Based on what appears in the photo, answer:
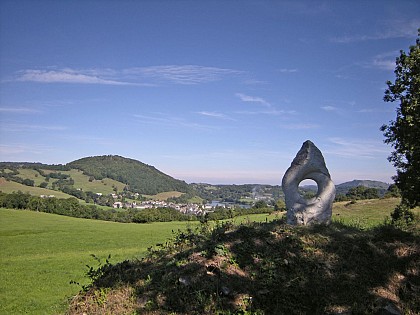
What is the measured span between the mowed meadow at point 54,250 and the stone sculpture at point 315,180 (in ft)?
6.30

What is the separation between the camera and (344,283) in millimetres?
8484

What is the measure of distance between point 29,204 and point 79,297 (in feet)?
259

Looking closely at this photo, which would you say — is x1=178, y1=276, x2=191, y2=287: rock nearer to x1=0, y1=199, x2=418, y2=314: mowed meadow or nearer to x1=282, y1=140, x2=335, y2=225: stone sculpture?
x1=0, y1=199, x2=418, y2=314: mowed meadow

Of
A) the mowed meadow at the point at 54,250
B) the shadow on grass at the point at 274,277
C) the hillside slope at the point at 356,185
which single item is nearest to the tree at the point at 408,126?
the mowed meadow at the point at 54,250

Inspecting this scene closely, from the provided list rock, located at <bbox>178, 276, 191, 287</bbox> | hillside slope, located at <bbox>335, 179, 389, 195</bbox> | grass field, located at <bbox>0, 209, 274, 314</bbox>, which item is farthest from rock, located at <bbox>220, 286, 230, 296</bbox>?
hillside slope, located at <bbox>335, 179, 389, 195</bbox>

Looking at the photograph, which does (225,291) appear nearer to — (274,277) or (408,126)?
(274,277)

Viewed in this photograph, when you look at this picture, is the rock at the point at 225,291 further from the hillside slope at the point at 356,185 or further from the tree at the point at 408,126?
the hillside slope at the point at 356,185

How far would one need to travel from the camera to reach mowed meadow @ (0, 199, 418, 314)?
15281 millimetres

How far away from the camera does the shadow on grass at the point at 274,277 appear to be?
7.94 meters

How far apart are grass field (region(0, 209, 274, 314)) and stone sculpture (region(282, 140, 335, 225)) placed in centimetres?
847

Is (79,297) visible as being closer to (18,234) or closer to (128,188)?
(18,234)

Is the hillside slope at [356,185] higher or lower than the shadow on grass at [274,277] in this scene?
higher

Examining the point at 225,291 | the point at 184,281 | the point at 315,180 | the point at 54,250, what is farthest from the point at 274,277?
the point at 54,250

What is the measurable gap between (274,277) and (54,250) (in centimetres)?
3281
